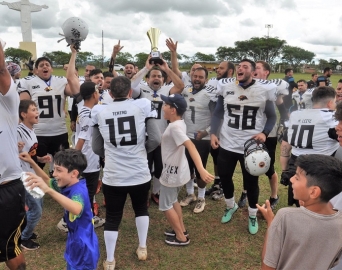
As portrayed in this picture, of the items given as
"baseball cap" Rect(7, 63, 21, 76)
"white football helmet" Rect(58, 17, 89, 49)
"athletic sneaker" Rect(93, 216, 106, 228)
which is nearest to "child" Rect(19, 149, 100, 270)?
"athletic sneaker" Rect(93, 216, 106, 228)

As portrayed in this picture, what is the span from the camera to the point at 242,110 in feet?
14.8

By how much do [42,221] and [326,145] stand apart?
4199 millimetres

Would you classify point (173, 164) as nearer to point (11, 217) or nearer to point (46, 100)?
point (11, 217)

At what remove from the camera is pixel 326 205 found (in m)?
1.94

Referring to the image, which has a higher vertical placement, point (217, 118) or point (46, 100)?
point (46, 100)

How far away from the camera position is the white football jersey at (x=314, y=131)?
3.68 meters

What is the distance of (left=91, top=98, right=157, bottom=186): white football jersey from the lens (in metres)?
3.42

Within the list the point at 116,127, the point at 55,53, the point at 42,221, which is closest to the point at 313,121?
the point at 116,127

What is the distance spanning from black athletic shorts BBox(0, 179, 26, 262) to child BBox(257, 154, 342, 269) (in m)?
2.21

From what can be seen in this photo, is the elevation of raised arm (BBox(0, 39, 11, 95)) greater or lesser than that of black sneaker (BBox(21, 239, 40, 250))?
greater

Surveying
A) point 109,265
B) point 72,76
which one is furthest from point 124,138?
point 72,76

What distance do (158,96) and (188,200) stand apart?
6.30 ft

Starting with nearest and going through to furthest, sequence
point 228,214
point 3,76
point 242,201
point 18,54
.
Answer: point 3,76 < point 228,214 < point 242,201 < point 18,54

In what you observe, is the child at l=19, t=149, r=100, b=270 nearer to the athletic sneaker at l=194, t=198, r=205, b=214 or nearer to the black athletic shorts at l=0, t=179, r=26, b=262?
the black athletic shorts at l=0, t=179, r=26, b=262
